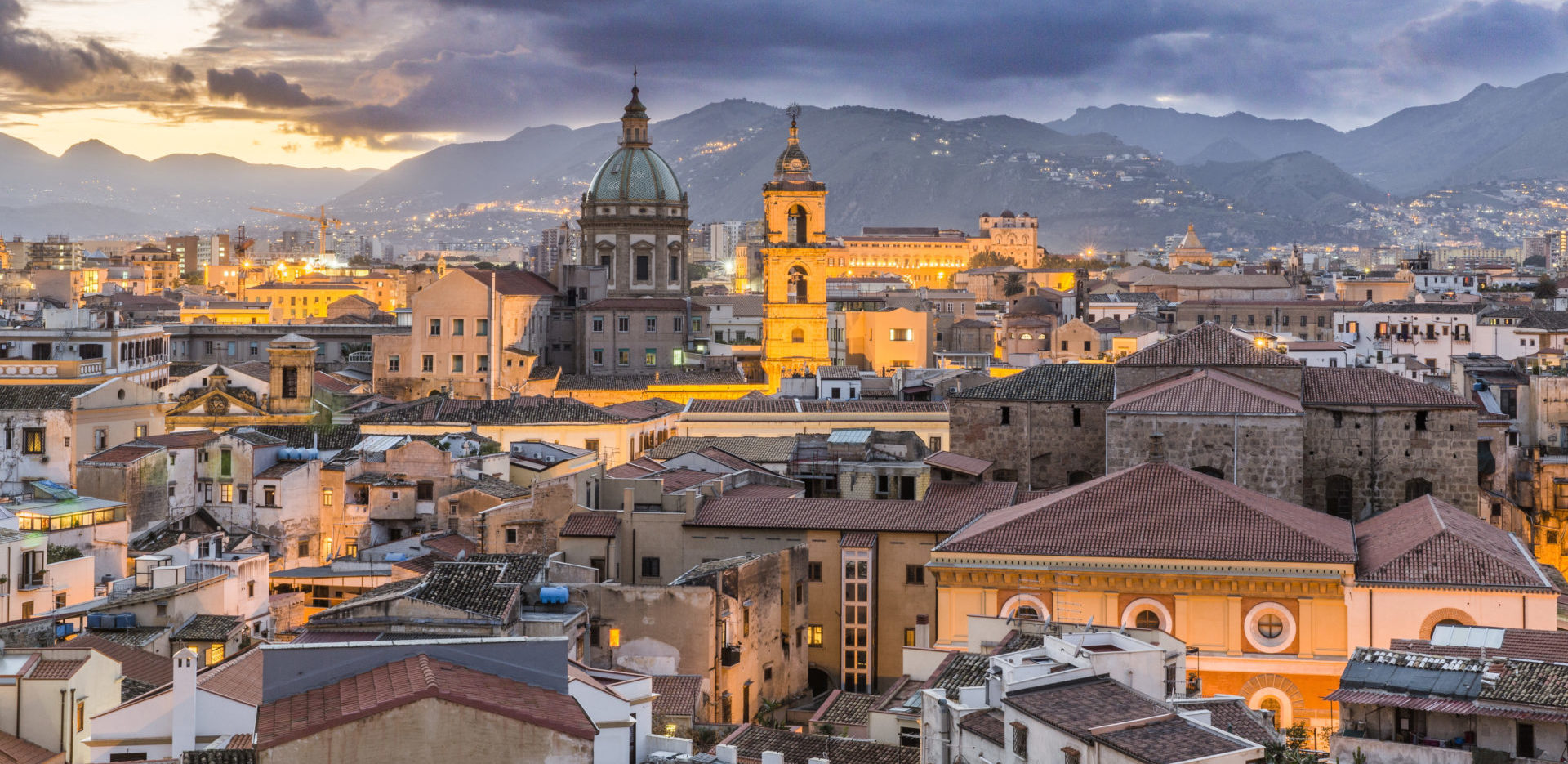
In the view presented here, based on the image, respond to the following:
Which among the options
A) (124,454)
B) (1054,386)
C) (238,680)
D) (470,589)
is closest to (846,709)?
(470,589)

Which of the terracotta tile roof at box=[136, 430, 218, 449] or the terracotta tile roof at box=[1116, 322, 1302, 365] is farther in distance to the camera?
the terracotta tile roof at box=[136, 430, 218, 449]

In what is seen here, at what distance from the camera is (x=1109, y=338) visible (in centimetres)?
8512

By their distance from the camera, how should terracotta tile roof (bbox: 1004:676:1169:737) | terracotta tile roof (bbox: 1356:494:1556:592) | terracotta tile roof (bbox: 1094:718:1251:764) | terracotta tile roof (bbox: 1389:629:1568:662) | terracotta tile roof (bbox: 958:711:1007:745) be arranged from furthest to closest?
1. terracotta tile roof (bbox: 1356:494:1556:592)
2. terracotta tile roof (bbox: 1389:629:1568:662)
3. terracotta tile roof (bbox: 958:711:1007:745)
4. terracotta tile roof (bbox: 1004:676:1169:737)
5. terracotta tile roof (bbox: 1094:718:1251:764)

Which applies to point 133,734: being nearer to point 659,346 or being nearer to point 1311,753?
point 1311,753

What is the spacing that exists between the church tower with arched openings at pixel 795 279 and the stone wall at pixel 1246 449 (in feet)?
124

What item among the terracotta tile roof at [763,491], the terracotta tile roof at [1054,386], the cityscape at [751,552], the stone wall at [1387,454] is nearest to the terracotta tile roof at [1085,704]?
the cityscape at [751,552]

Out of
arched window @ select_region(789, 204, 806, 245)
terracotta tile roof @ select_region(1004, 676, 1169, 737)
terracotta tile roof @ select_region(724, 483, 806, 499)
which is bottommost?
terracotta tile roof @ select_region(1004, 676, 1169, 737)

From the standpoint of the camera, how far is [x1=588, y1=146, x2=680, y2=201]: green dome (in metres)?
78.4

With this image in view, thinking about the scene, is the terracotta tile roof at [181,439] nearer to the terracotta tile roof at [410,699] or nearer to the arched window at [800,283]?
the terracotta tile roof at [410,699]

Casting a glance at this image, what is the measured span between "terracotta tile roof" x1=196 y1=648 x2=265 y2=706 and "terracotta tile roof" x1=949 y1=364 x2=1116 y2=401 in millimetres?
20896

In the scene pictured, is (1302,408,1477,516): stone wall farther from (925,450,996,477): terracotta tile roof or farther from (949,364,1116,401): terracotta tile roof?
(925,450,996,477): terracotta tile roof

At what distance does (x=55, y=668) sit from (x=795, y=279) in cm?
5382

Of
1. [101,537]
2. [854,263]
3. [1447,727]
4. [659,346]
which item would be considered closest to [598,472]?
[101,537]

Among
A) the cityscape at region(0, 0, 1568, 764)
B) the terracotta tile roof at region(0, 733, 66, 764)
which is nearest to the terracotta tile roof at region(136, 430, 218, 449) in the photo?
the cityscape at region(0, 0, 1568, 764)
